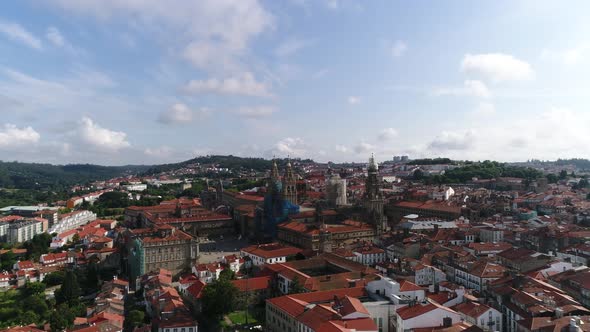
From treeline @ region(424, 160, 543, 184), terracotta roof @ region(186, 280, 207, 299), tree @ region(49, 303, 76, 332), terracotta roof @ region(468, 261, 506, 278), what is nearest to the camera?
tree @ region(49, 303, 76, 332)

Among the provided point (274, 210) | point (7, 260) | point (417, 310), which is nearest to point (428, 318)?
point (417, 310)

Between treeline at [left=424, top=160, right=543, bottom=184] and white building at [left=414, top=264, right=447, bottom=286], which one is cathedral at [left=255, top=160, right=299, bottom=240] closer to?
white building at [left=414, top=264, right=447, bottom=286]

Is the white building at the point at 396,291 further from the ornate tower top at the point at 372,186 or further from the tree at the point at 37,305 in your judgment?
the ornate tower top at the point at 372,186

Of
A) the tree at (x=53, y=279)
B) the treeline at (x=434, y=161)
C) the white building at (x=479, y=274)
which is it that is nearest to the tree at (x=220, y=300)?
the white building at (x=479, y=274)

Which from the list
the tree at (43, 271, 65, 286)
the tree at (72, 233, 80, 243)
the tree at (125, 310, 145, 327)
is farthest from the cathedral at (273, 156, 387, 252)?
the tree at (72, 233, 80, 243)

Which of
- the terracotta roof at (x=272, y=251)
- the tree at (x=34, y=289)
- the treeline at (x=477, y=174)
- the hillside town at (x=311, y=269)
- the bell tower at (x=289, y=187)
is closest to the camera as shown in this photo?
the hillside town at (x=311, y=269)

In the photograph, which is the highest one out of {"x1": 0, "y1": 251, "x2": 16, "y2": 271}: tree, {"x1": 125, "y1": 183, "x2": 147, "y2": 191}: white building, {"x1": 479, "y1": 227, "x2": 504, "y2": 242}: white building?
{"x1": 125, "y1": 183, "x2": 147, "y2": 191}: white building
